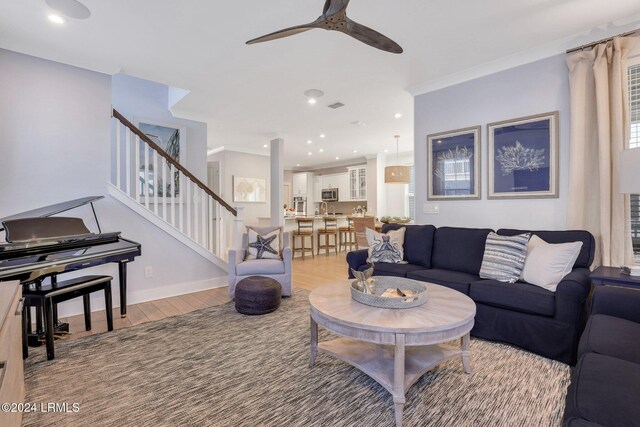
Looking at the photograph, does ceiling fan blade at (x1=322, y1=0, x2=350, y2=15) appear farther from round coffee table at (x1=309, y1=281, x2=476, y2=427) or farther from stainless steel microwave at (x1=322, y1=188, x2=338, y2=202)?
stainless steel microwave at (x1=322, y1=188, x2=338, y2=202)

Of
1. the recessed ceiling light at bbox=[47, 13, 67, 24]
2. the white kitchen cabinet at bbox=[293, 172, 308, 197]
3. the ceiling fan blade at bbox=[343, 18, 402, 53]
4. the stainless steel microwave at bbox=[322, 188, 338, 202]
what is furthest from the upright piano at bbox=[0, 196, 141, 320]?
the white kitchen cabinet at bbox=[293, 172, 308, 197]

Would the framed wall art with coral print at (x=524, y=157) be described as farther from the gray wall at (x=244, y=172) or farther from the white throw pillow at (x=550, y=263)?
the gray wall at (x=244, y=172)

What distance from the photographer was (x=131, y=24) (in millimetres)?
2537

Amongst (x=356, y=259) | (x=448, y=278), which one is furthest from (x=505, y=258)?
(x=356, y=259)

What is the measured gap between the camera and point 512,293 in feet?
7.88

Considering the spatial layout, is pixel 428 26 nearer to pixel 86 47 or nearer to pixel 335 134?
pixel 86 47

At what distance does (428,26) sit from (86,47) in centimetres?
319

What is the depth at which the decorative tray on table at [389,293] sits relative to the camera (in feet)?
6.13

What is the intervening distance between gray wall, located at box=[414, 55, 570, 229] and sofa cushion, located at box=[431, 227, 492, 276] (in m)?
0.38

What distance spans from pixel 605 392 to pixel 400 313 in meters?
0.90

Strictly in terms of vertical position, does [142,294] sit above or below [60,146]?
below

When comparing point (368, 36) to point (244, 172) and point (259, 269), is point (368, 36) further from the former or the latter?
point (244, 172)

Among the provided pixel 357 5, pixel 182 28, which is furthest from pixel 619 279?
pixel 182 28

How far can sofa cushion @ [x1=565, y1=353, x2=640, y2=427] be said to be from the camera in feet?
3.13
